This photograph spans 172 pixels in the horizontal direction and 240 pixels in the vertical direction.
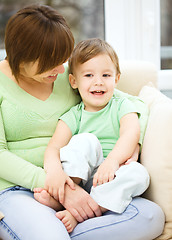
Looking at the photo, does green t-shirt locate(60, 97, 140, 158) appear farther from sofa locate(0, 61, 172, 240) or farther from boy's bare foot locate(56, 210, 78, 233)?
boy's bare foot locate(56, 210, 78, 233)

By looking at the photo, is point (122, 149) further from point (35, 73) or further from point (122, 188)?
point (35, 73)

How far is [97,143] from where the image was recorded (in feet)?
4.09

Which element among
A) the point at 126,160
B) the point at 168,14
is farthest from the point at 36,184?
Result: the point at 168,14

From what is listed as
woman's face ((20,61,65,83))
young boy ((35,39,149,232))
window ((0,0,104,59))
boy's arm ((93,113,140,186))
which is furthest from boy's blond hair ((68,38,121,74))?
window ((0,0,104,59))

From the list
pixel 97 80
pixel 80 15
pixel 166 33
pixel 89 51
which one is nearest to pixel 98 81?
pixel 97 80

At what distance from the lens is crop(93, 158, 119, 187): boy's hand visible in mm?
1180

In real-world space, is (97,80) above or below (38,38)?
below

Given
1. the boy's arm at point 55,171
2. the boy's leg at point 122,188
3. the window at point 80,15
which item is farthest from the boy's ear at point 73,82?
the window at point 80,15

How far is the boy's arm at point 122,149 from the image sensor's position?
46.9 inches

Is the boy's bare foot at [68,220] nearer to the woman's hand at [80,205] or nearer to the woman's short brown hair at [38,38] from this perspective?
the woman's hand at [80,205]

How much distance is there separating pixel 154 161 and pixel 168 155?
0.06 m

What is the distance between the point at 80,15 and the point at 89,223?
1539 millimetres

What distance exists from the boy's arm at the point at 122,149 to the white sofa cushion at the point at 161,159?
0.17 feet

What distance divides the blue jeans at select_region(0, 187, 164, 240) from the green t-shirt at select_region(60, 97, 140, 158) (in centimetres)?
30
